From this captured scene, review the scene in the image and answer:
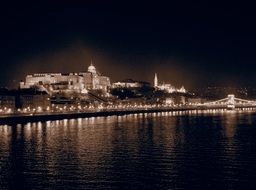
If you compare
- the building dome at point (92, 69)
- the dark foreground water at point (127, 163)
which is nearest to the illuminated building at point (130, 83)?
the building dome at point (92, 69)

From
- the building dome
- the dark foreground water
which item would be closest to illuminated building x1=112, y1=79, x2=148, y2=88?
the building dome

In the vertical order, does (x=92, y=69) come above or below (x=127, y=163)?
above

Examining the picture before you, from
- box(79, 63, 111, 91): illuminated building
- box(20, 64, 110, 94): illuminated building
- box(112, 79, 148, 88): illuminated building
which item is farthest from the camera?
box(112, 79, 148, 88): illuminated building

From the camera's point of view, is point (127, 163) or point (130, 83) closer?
point (127, 163)

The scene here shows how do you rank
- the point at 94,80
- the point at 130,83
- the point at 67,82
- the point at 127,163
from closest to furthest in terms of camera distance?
the point at 127,163
the point at 67,82
the point at 94,80
the point at 130,83

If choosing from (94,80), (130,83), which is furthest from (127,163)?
(130,83)

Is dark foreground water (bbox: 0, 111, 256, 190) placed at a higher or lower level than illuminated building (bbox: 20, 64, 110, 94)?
lower

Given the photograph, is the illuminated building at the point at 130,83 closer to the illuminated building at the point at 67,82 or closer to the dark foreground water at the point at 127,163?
the illuminated building at the point at 67,82

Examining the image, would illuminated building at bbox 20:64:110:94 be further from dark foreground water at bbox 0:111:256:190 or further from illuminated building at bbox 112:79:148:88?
dark foreground water at bbox 0:111:256:190

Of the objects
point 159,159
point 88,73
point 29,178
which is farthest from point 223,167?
point 88,73

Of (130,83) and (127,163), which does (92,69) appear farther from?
(127,163)

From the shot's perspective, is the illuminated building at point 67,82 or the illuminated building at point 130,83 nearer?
the illuminated building at point 67,82
